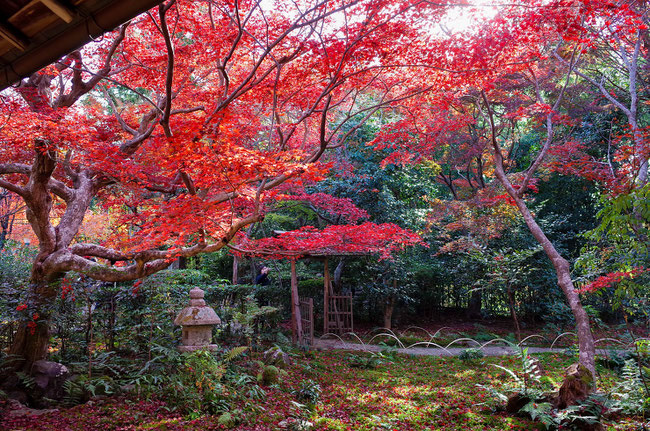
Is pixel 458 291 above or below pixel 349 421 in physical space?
above

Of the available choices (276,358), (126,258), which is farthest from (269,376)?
(126,258)

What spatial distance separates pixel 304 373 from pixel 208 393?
2.42m

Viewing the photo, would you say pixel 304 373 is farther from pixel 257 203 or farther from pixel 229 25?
pixel 229 25

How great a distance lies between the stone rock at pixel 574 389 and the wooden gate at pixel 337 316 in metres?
6.51

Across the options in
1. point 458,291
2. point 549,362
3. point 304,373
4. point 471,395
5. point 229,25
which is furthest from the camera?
point 458,291

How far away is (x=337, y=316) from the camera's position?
35.6ft

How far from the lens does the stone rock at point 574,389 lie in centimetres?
434

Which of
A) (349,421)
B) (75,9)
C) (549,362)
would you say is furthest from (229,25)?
(549,362)

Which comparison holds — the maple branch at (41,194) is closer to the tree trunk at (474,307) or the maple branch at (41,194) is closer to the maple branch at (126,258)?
the maple branch at (126,258)

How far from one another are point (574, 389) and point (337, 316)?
23.0ft

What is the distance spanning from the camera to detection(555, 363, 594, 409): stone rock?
434 centimetres

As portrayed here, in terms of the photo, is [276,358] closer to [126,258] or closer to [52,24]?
[126,258]

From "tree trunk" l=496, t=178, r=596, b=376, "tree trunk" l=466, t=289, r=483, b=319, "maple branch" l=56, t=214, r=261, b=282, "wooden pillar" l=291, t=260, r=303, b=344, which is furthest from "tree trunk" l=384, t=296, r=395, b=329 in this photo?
"maple branch" l=56, t=214, r=261, b=282

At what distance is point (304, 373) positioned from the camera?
6.79m
